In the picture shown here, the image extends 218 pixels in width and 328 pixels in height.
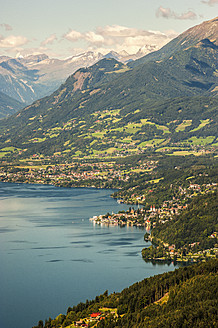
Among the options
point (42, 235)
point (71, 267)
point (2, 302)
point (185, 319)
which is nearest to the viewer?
point (185, 319)

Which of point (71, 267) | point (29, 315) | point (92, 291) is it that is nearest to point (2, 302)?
point (29, 315)

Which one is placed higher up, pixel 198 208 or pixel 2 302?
pixel 198 208

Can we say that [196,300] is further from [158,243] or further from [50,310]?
[158,243]

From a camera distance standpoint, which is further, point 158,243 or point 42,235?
point 42,235

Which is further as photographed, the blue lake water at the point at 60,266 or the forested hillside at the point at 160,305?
the blue lake water at the point at 60,266

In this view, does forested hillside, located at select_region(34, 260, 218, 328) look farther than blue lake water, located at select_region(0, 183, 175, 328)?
No

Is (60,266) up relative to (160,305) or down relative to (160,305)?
down

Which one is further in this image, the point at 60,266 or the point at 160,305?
the point at 60,266

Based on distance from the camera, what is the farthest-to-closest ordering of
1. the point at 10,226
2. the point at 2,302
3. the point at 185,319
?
the point at 10,226, the point at 2,302, the point at 185,319
